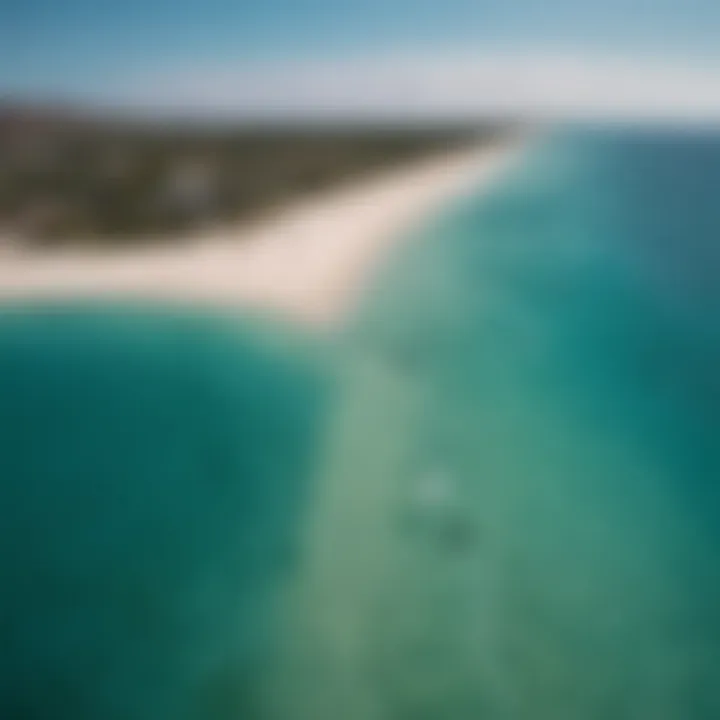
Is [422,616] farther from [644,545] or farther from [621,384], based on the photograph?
[621,384]

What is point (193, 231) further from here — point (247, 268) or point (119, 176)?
point (119, 176)

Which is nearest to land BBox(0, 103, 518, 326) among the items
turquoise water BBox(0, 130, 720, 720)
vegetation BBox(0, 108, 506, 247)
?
vegetation BBox(0, 108, 506, 247)

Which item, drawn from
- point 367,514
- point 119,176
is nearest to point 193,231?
point 119,176

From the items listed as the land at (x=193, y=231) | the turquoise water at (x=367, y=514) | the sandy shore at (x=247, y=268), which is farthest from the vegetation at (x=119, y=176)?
the turquoise water at (x=367, y=514)

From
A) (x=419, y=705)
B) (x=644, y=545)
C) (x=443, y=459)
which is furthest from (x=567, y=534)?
(x=419, y=705)

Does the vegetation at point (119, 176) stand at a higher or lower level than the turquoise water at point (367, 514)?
higher

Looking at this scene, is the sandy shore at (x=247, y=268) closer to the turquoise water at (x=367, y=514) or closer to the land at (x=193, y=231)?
the land at (x=193, y=231)

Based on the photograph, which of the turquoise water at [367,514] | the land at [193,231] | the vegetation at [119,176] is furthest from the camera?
the land at [193,231]

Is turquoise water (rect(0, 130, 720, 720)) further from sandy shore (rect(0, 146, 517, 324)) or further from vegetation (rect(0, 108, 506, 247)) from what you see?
vegetation (rect(0, 108, 506, 247))
